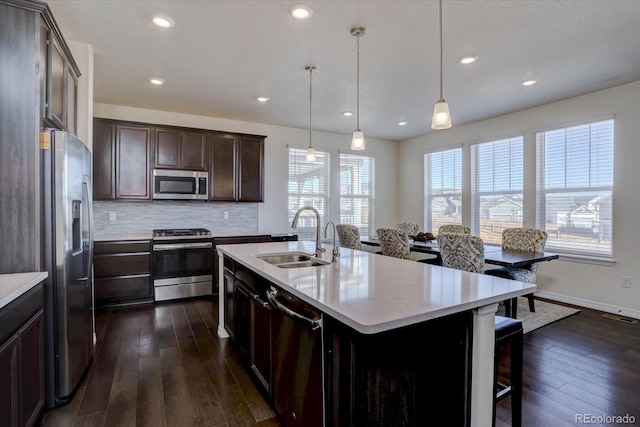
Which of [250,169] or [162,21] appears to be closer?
[162,21]

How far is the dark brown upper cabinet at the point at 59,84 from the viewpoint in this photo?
2.00 m

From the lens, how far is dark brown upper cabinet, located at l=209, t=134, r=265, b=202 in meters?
4.68

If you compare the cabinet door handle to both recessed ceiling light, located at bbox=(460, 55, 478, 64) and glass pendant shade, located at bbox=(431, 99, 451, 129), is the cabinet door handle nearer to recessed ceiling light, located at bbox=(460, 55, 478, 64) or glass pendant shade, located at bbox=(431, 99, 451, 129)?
glass pendant shade, located at bbox=(431, 99, 451, 129)

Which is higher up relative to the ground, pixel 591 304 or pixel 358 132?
pixel 358 132

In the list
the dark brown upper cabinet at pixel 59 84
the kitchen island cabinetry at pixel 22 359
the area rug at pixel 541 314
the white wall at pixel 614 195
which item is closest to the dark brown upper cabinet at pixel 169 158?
the dark brown upper cabinet at pixel 59 84

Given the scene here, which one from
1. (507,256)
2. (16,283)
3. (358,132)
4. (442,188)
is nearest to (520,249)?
(507,256)

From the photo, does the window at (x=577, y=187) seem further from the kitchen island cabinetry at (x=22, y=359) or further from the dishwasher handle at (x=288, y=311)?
the kitchen island cabinetry at (x=22, y=359)

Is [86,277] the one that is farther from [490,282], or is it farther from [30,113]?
[490,282]

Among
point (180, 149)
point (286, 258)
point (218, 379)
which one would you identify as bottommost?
point (218, 379)

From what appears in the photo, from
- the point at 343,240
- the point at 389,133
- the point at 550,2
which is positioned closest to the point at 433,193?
the point at 389,133

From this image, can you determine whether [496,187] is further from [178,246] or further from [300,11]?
[178,246]

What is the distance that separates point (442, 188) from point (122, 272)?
5.21 m

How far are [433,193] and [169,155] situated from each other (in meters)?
4.56

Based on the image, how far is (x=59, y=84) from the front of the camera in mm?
2256
